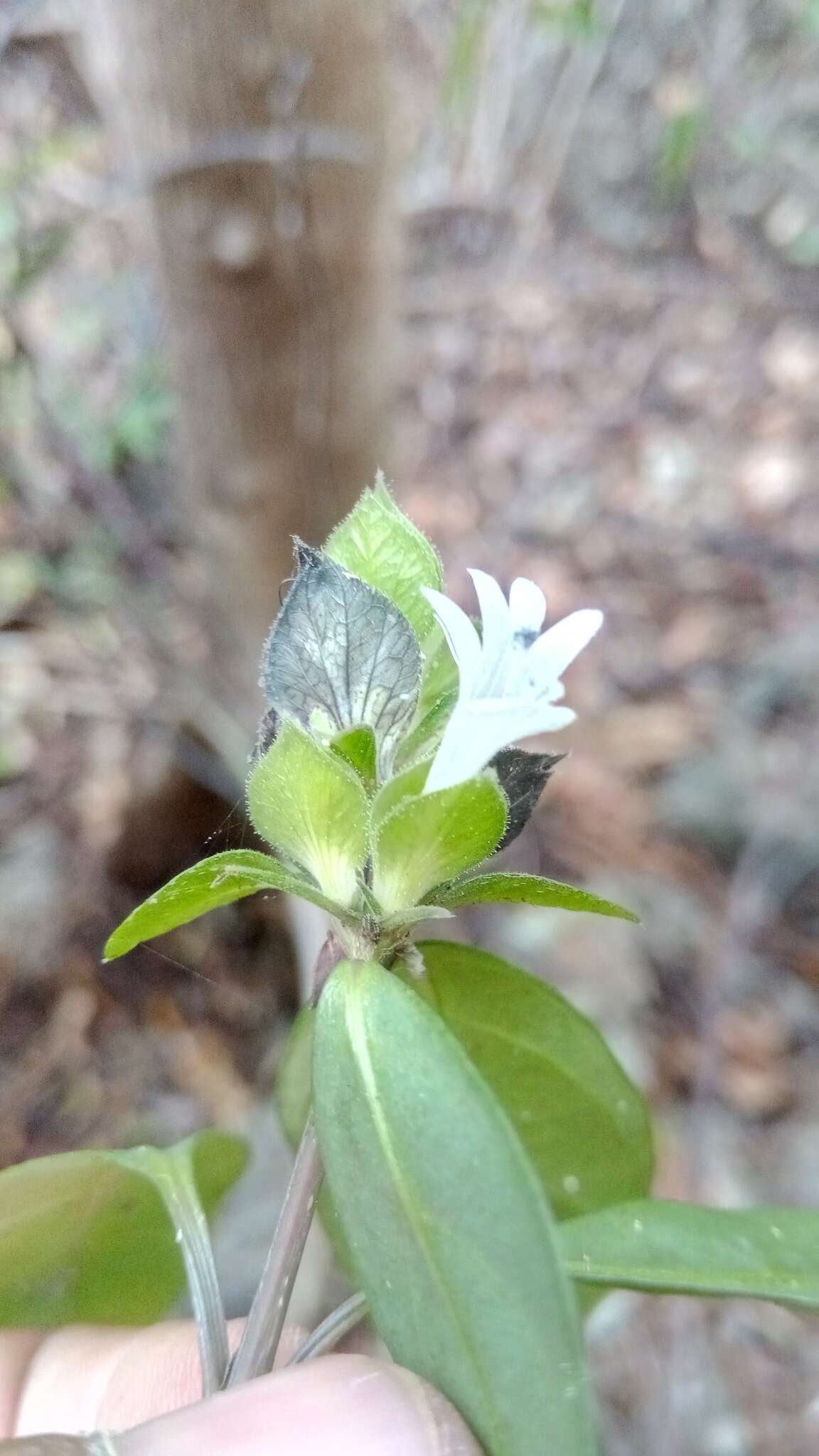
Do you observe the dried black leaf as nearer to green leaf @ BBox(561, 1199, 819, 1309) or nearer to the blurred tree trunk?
green leaf @ BBox(561, 1199, 819, 1309)

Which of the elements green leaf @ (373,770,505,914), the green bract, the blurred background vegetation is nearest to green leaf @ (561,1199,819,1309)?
the green bract

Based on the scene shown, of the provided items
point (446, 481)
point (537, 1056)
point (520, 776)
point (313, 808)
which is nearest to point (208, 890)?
point (313, 808)

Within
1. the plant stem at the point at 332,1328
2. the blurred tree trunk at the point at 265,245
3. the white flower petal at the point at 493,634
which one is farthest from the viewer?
the blurred tree trunk at the point at 265,245

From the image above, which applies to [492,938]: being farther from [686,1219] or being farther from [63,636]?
[686,1219]

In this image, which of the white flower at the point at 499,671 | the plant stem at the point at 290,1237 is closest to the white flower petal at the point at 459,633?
the white flower at the point at 499,671

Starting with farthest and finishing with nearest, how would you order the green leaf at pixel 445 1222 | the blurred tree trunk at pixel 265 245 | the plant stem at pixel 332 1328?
the blurred tree trunk at pixel 265 245, the plant stem at pixel 332 1328, the green leaf at pixel 445 1222

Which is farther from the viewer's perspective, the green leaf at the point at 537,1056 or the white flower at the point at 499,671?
the green leaf at the point at 537,1056

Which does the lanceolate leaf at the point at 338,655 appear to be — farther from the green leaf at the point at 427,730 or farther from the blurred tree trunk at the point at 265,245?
the blurred tree trunk at the point at 265,245
